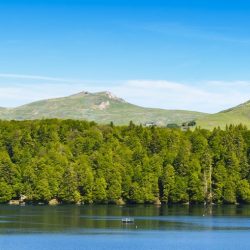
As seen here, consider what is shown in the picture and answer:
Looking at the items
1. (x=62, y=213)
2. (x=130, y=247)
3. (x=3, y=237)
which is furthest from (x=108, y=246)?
(x=62, y=213)

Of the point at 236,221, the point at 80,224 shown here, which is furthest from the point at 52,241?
the point at 236,221

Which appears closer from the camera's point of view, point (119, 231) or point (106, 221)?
point (119, 231)

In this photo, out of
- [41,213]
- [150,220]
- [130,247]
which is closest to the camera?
[130,247]

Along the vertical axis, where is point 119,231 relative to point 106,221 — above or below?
above

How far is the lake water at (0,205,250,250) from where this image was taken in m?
125

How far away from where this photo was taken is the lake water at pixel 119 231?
125 metres

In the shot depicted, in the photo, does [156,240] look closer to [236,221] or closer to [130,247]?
[130,247]

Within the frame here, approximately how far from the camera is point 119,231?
475 ft

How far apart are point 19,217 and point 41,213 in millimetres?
15822

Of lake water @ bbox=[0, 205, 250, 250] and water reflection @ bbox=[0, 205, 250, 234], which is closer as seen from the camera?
lake water @ bbox=[0, 205, 250, 250]

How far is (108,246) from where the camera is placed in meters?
123

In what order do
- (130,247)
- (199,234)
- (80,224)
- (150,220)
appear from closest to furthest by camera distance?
(130,247) < (199,234) < (80,224) < (150,220)

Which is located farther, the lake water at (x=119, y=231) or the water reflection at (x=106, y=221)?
the water reflection at (x=106, y=221)

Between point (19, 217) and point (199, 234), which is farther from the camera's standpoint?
point (19, 217)
